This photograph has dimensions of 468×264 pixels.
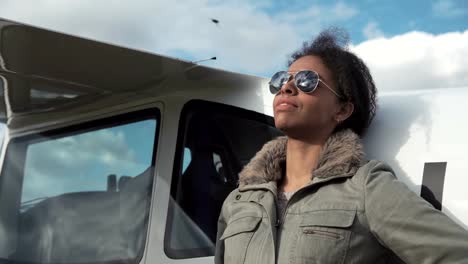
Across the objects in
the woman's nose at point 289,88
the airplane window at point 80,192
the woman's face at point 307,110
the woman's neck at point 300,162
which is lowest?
the airplane window at point 80,192

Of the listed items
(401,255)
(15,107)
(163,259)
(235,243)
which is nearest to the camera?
(401,255)

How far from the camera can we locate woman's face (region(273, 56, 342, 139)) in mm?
1906

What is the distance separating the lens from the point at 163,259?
8.30 feet

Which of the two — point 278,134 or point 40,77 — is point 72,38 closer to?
point 40,77

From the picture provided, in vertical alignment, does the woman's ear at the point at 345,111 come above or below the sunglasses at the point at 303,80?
below

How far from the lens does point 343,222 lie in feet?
5.27

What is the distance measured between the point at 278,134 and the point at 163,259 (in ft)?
2.35

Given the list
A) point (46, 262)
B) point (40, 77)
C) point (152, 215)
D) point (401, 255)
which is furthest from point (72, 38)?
point (401, 255)

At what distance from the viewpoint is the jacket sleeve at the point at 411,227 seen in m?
1.43

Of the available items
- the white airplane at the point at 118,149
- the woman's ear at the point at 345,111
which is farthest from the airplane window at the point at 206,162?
the woman's ear at the point at 345,111

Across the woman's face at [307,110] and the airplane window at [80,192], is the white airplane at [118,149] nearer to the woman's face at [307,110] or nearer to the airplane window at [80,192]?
the airplane window at [80,192]

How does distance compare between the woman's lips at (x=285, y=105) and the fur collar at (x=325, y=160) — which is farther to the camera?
the woman's lips at (x=285, y=105)

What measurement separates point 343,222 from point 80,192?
63.9 inches

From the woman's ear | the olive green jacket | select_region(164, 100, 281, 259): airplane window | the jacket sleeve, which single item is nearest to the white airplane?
select_region(164, 100, 281, 259): airplane window
